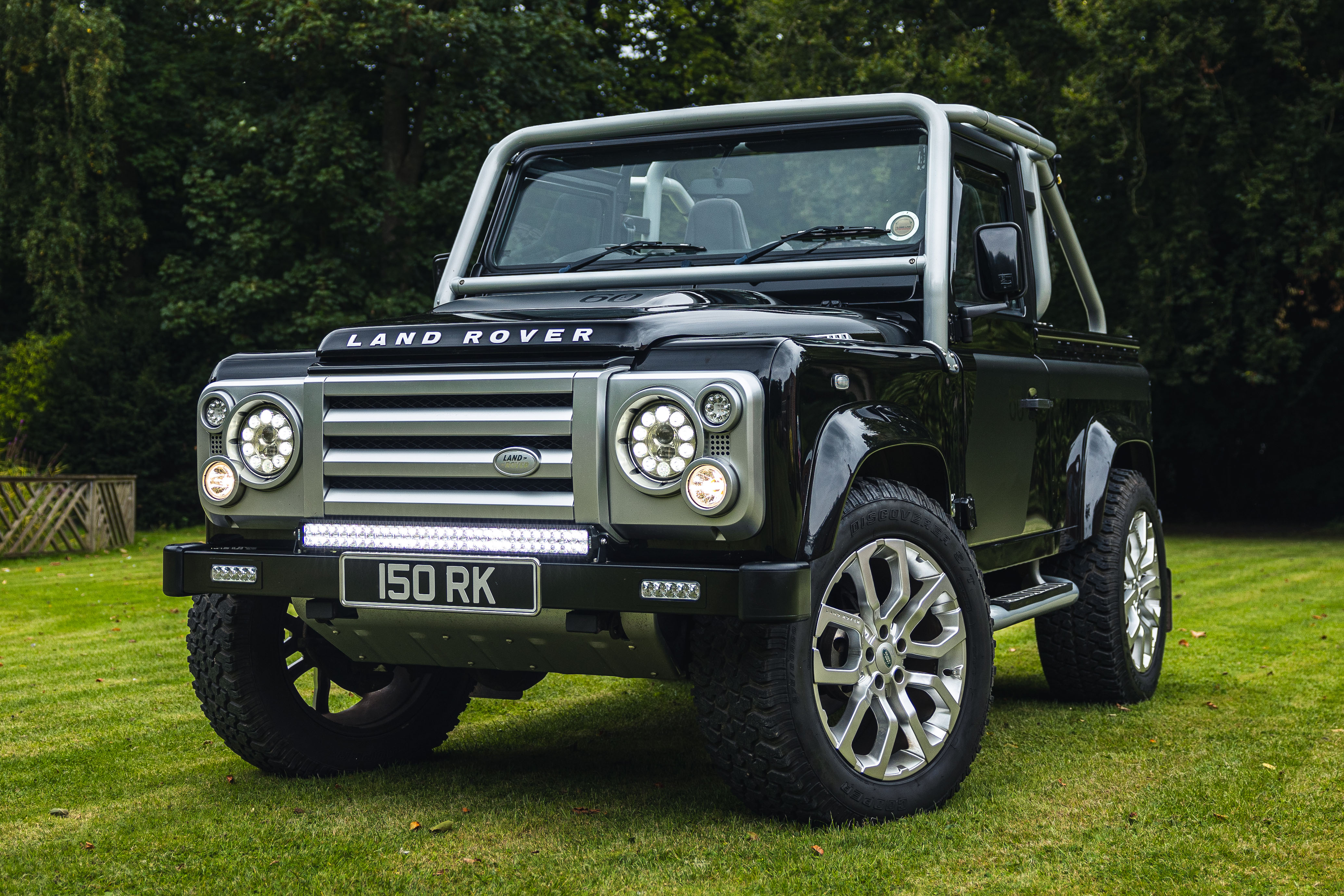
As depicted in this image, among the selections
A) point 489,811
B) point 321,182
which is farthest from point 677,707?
point 321,182

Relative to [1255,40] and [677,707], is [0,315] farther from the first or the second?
[677,707]

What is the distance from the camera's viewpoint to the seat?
17.7 feet

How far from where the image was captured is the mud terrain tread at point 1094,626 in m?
6.43

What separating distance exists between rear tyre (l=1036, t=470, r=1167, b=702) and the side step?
0.15m

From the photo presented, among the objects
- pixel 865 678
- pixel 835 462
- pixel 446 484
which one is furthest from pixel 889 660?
pixel 446 484

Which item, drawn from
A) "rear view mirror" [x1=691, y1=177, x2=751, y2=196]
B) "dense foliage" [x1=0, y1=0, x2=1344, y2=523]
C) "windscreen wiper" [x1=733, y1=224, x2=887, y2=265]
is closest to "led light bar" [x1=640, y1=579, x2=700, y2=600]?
"windscreen wiper" [x1=733, y1=224, x2=887, y2=265]

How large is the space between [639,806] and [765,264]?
2.03 metres

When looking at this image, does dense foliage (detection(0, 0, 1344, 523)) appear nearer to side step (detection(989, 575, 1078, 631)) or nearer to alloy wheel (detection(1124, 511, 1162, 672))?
alloy wheel (detection(1124, 511, 1162, 672))

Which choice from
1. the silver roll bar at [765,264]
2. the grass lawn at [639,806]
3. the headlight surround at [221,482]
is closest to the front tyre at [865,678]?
the grass lawn at [639,806]

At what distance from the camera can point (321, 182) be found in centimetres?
2322

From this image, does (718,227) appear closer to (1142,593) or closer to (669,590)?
(669,590)

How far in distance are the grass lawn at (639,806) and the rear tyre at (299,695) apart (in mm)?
122

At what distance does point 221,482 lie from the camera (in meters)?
4.52

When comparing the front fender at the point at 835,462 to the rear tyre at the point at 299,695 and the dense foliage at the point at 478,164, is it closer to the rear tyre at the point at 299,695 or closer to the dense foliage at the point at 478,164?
the rear tyre at the point at 299,695
